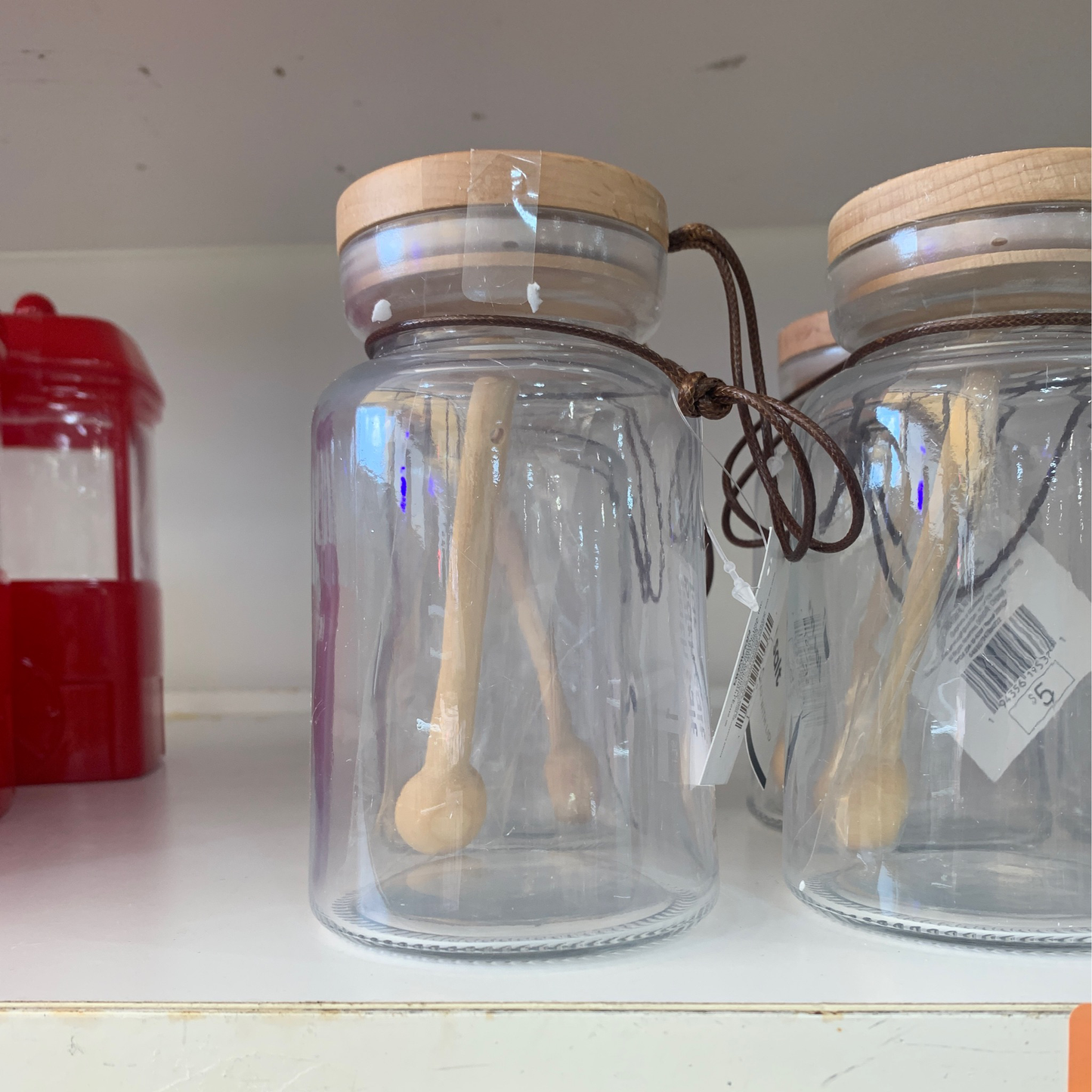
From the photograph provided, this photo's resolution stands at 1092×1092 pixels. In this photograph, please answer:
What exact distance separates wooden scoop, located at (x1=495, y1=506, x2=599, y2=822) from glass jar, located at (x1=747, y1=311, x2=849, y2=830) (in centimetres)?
10

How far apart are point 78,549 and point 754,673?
517 mm

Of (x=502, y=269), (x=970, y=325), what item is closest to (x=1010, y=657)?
(x=970, y=325)

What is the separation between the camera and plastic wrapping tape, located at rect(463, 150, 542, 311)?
33 cm

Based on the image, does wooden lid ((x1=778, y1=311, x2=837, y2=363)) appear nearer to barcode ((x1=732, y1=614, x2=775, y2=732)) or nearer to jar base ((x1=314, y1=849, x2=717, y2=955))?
barcode ((x1=732, y1=614, x2=775, y2=732))

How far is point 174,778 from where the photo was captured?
0.61m

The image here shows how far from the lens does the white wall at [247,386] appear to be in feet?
2.61

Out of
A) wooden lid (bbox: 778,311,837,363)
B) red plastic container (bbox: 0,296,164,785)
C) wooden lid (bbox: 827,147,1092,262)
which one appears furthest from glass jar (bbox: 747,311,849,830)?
red plastic container (bbox: 0,296,164,785)

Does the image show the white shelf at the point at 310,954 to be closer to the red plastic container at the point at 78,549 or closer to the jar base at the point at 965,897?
the jar base at the point at 965,897

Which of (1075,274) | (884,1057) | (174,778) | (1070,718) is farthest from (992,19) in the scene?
(174,778)

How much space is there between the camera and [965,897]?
1.11 ft

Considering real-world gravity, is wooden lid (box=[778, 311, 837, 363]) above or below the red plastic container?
above

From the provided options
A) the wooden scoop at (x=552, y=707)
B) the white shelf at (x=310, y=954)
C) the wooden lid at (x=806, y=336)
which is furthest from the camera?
the wooden lid at (x=806, y=336)

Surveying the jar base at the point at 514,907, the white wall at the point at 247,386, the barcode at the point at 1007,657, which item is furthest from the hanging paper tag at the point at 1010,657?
the white wall at the point at 247,386

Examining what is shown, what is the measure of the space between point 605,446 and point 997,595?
16 cm
